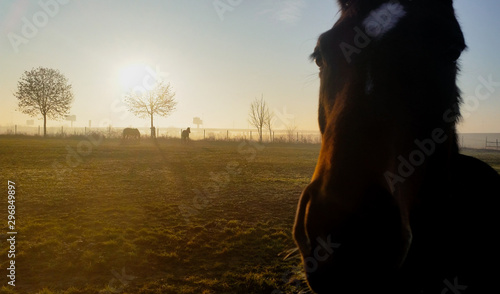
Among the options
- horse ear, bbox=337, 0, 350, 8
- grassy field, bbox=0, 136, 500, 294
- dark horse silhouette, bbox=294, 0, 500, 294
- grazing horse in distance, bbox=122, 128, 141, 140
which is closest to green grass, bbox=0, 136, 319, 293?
grassy field, bbox=0, 136, 500, 294

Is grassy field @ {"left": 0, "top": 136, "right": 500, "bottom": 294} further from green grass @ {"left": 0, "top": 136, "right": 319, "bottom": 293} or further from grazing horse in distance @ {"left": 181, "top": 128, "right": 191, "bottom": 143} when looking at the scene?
grazing horse in distance @ {"left": 181, "top": 128, "right": 191, "bottom": 143}

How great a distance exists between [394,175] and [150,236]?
5420 mm

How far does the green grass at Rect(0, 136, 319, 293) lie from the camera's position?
166 inches

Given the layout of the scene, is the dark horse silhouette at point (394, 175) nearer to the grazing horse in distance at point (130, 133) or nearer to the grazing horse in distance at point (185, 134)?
the grazing horse in distance at point (185, 134)

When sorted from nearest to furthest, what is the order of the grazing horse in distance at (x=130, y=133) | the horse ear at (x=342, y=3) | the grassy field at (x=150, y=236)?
the horse ear at (x=342, y=3) → the grassy field at (x=150, y=236) → the grazing horse in distance at (x=130, y=133)

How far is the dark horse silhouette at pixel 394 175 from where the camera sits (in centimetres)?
117

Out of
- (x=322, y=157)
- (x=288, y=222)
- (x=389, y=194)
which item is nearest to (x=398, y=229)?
(x=389, y=194)

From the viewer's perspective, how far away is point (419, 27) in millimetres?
1691

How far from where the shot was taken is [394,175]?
1.35 m

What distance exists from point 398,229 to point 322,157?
542mm

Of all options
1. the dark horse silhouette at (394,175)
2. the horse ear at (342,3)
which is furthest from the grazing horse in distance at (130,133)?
the dark horse silhouette at (394,175)

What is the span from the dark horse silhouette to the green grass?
272cm

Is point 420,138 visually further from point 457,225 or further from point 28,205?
point 28,205

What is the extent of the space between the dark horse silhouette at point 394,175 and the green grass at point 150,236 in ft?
8.91
